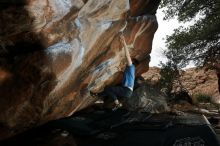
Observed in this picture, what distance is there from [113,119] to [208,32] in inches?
475

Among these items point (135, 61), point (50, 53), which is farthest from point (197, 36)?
point (50, 53)

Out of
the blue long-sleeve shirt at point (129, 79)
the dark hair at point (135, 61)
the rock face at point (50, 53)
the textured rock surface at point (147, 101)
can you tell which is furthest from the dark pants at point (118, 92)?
the dark hair at point (135, 61)

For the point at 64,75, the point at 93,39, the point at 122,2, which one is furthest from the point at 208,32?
the point at 64,75

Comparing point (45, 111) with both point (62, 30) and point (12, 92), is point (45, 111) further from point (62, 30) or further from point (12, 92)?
point (62, 30)

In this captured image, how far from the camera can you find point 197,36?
67.9 feet

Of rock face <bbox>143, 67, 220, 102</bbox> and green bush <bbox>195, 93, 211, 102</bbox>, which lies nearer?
green bush <bbox>195, 93, 211, 102</bbox>

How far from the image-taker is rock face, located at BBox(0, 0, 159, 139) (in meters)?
8.74

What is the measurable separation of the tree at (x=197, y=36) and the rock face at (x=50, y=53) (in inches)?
366

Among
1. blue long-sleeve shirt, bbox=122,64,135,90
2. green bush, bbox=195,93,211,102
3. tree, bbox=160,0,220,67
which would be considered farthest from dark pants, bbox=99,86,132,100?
green bush, bbox=195,93,211,102

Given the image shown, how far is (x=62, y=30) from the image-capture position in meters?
9.73

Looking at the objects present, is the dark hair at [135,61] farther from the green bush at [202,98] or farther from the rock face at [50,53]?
the green bush at [202,98]

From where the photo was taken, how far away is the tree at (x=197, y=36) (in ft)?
66.5

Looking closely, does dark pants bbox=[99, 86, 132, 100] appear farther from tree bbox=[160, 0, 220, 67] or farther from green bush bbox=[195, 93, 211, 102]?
green bush bbox=[195, 93, 211, 102]

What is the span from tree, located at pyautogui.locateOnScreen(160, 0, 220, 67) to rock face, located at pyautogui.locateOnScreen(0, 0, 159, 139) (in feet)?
30.5
